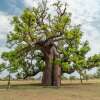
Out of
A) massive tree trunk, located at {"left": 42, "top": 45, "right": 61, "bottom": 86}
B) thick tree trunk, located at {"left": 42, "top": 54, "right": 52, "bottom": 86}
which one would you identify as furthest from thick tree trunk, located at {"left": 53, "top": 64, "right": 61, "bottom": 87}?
thick tree trunk, located at {"left": 42, "top": 54, "right": 52, "bottom": 86}

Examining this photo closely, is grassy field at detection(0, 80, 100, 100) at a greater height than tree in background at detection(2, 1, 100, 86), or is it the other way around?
tree in background at detection(2, 1, 100, 86)

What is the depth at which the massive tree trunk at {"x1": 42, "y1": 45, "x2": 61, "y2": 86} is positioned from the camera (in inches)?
1635

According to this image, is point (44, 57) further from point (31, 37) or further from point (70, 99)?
point (70, 99)

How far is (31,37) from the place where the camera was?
129 feet

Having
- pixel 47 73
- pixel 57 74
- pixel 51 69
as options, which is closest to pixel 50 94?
pixel 57 74

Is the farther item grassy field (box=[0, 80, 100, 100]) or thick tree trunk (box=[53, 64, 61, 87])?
thick tree trunk (box=[53, 64, 61, 87])

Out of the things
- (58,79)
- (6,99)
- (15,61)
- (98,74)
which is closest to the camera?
(6,99)

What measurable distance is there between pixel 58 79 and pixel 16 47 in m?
6.70

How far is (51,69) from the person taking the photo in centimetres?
4225

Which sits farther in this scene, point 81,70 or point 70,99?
point 81,70

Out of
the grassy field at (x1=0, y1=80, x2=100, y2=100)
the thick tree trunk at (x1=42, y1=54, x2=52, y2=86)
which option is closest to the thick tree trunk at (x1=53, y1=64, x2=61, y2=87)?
the thick tree trunk at (x1=42, y1=54, x2=52, y2=86)

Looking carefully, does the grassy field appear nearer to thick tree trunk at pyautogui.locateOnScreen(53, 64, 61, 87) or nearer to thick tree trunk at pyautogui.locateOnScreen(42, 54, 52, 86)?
thick tree trunk at pyautogui.locateOnScreen(53, 64, 61, 87)

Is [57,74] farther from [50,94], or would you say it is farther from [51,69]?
[50,94]

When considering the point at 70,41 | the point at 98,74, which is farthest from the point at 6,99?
the point at 98,74
